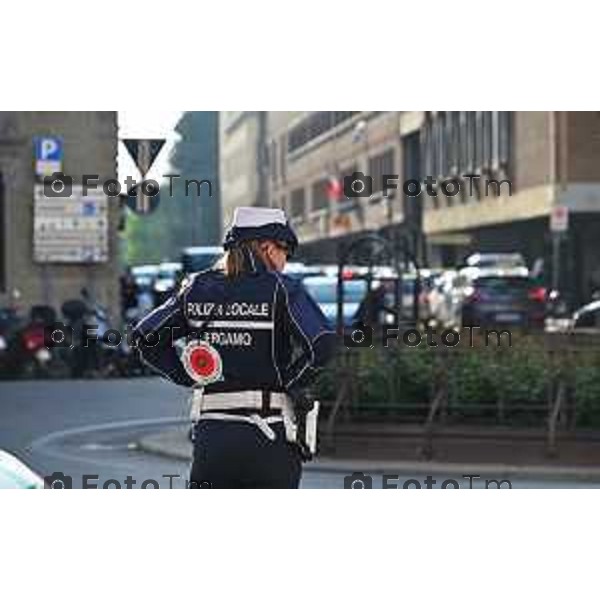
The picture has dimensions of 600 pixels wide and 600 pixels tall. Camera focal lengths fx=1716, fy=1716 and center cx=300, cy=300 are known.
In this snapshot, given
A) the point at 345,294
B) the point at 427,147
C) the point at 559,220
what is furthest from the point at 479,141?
the point at 559,220

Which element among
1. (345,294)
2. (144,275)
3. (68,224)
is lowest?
(345,294)

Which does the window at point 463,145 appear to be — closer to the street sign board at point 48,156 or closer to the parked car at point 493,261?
the street sign board at point 48,156

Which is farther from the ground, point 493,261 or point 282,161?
point 282,161

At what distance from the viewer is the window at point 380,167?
9.25 m

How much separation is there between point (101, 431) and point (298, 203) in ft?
5.54

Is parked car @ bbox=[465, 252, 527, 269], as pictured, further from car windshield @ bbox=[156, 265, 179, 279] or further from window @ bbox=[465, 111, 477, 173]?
car windshield @ bbox=[156, 265, 179, 279]

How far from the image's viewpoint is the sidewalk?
28.2 feet

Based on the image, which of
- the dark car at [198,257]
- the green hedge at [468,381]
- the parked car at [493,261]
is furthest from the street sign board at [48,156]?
the parked car at [493,261]

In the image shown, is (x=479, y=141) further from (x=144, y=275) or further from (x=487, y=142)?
(x=144, y=275)

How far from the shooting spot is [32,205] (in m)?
9.18

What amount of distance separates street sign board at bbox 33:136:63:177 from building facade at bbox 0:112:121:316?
3cm

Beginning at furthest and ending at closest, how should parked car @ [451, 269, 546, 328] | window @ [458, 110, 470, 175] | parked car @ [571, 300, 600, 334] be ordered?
parked car @ [451, 269, 546, 328] → parked car @ [571, 300, 600, 334] → window @ [458, 110, 470, 175]

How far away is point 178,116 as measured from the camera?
8336mm

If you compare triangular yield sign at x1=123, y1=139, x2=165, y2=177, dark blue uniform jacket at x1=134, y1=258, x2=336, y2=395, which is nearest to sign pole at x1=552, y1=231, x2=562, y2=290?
triangular yield sign at x1=123, y1=139, x2=165, y2=177
